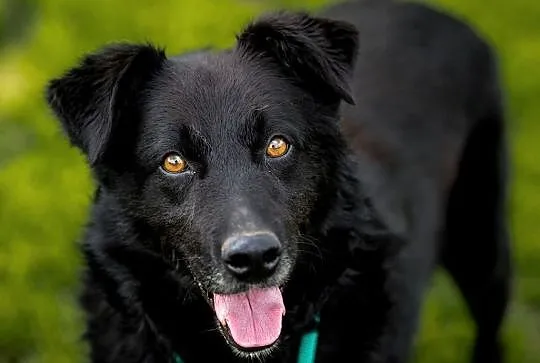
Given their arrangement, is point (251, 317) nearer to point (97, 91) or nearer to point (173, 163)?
point (173, 163)

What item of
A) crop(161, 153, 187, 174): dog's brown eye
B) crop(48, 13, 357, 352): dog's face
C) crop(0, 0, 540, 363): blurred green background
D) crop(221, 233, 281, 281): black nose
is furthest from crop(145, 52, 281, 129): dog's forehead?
crop(0, 0, 540, 363): blurred green background

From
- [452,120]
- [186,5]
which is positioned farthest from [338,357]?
[186,5]

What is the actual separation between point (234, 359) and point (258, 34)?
43.2 inches

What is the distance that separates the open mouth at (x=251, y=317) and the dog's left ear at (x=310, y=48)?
2.29 ft

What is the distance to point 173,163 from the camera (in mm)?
3303

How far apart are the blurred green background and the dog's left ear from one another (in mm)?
1150

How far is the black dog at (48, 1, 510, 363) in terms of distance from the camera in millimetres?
3215

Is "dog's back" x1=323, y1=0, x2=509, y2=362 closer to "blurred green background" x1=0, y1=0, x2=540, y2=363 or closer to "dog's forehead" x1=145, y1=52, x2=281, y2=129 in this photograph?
"blurred green background" x1=0, y1=0, x2=540, y2=363

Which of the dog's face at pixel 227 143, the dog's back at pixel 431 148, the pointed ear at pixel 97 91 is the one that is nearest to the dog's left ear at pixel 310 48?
the dog's face at pixel 227 143

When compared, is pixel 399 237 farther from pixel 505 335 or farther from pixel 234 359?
pixel 505 335

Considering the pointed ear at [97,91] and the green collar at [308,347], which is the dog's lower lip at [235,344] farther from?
the pointed ear at [97,91]

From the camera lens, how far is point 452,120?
14.9 ft

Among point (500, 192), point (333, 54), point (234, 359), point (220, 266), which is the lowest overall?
point (500, 192)

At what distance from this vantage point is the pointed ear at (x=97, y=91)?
3.31 meters
